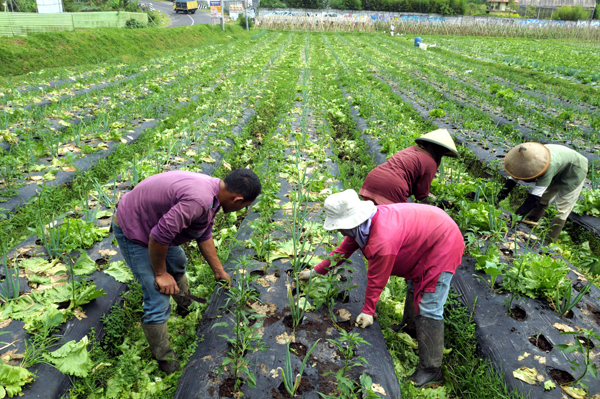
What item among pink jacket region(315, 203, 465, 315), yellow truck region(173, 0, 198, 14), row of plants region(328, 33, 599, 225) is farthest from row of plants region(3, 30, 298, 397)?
yellow truck region(173, 0, 198, 14)

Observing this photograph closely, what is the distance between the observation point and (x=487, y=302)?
3.03 meters

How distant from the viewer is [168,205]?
7.68 ft

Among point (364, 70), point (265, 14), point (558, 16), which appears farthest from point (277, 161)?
point (558, 16)

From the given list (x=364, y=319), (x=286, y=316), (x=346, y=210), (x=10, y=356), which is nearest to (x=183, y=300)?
(x=286, y=316)

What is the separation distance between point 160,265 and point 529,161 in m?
3.61

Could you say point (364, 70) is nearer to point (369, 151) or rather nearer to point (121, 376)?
point (369, 151)

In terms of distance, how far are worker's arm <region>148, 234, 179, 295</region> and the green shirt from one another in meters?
3.75

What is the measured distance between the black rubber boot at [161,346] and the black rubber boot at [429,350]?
5.71 ft

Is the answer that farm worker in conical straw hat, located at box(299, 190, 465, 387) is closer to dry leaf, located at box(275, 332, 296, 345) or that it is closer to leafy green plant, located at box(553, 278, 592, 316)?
dry leaf, located at box(275, 332, 296, 345)

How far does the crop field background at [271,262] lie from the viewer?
2.41 metres

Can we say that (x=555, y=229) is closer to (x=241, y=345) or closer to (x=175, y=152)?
(x=241, y=345)

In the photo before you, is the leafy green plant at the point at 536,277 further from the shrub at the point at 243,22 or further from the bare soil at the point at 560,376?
the shrub at the point at 243,22

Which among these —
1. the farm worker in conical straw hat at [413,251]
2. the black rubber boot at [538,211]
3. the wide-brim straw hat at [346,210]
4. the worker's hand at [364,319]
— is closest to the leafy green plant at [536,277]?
the farm worker in conical straw hat at [413,251]

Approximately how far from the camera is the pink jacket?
241 cm
